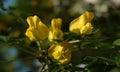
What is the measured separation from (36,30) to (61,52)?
0.13m

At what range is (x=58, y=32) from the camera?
4.37ft

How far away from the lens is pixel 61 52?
1307 millimetres

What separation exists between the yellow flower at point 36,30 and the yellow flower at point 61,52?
0.28 ft

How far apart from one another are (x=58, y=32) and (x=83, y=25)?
0.10m

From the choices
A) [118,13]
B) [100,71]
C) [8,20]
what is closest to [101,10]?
[118,13]

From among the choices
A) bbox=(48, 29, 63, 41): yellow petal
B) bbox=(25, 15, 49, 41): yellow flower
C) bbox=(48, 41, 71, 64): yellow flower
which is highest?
bbox=(25, 15, 49, 41): yellow flower

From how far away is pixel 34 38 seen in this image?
1.38 metres

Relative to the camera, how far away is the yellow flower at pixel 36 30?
4.48 ft

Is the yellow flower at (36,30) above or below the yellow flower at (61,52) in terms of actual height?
above

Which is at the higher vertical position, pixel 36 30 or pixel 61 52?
pixel 36 30

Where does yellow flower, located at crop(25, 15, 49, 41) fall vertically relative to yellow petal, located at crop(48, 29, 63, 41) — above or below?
above

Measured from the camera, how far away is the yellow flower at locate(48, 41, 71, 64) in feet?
4.23

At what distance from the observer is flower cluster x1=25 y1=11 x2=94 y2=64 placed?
130 cm

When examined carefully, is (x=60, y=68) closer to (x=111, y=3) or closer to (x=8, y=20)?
(x=111, y=3)
